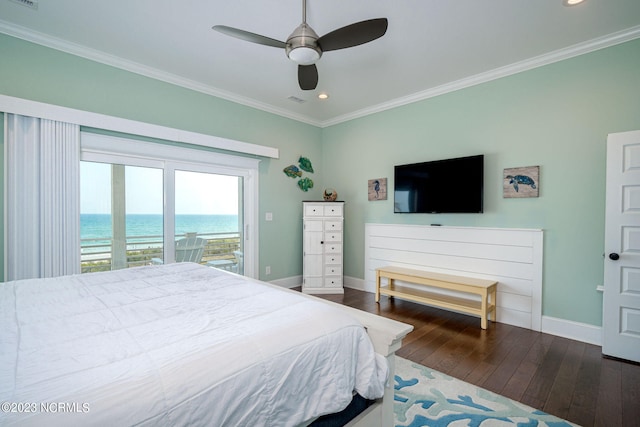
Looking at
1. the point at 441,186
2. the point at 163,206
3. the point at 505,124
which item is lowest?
the point at 163,206

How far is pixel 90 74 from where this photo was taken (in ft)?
9.61

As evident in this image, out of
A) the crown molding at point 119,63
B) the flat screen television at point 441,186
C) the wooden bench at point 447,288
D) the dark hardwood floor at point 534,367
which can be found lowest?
the dark hardwood floor at point 534,367

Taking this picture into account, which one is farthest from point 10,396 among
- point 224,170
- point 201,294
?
point 224,170

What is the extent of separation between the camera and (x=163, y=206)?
3.51 m

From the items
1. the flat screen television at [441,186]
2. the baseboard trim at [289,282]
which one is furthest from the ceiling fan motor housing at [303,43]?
the baseboard trim at [289,282]

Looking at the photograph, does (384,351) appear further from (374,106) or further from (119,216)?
(374,106)

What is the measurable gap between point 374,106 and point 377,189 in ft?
4.08

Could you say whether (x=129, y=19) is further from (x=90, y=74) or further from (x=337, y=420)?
(x=337, y=420)

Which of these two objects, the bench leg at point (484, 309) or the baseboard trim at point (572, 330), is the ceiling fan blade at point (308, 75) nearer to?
the bench leg at point (484, 309)

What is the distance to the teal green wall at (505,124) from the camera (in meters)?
2.68

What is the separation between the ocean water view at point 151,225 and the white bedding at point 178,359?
5.40 ft

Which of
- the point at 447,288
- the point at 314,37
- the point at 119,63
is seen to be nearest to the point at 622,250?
the point at 447,288

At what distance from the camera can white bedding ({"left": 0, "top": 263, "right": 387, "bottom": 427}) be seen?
739 mm

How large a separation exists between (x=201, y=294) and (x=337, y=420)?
0.93 metres
